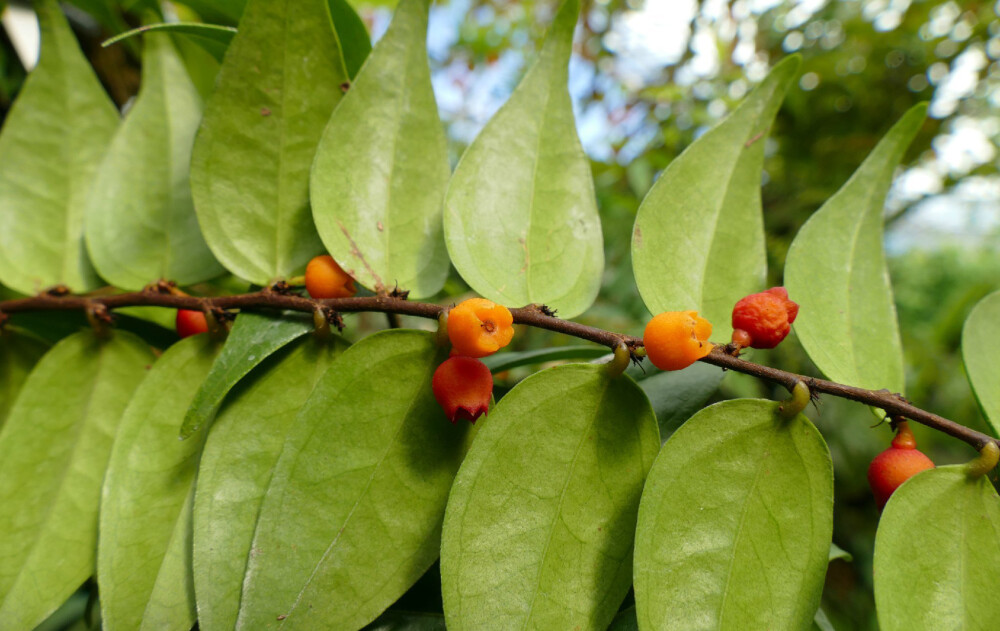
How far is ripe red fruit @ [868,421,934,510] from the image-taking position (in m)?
0.43

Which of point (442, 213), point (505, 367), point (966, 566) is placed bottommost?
point (966, 566)

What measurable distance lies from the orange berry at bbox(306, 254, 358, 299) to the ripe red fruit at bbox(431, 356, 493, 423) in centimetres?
13

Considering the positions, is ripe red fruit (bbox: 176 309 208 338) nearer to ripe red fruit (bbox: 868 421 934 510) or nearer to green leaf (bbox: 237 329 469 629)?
green leaf (bbox: 237 329 469 629)

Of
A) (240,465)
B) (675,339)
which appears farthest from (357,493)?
(675,339)

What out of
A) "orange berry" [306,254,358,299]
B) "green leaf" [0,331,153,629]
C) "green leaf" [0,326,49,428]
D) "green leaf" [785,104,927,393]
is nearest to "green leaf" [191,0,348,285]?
"orange berry" [306,254,358,299]

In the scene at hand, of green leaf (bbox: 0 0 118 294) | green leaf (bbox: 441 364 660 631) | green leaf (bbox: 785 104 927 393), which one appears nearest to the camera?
green leaf (bbox: 441 364 660 631)

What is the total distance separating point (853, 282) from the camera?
509mm

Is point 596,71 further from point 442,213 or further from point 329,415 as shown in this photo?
point 329,415

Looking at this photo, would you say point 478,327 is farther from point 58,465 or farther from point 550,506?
point 58,465

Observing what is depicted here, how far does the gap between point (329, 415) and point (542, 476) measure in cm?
14

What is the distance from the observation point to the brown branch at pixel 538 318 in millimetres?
403

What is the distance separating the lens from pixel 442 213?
0.49 metres

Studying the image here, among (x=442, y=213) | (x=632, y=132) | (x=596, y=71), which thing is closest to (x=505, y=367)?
(x=442, y=213)

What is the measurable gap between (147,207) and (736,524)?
0.56 m
